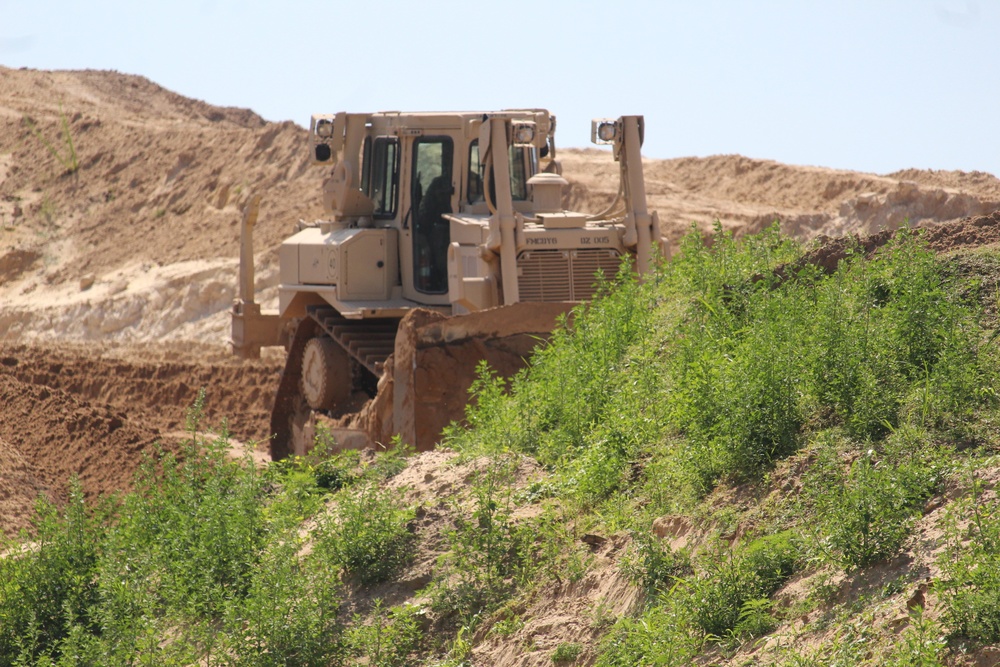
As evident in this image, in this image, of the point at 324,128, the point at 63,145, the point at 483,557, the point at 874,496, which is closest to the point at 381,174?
the point at 324,128

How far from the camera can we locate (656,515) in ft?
19.8

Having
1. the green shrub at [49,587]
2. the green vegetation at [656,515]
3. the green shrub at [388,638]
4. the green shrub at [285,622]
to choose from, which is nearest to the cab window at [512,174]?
the green vegetation at [656,515]

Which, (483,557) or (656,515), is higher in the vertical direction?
(656,515)

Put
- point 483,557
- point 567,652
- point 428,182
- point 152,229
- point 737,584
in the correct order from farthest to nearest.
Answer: point 152,229, point 428,182, point 483,557, point 567,652, point 737,584

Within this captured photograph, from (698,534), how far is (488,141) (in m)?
6.84

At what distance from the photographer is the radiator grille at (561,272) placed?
Result: 11.6m

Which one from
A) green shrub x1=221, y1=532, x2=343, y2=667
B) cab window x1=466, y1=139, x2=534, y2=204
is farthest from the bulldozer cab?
green shrub x1=221, y1=532, x2=343, y2=667

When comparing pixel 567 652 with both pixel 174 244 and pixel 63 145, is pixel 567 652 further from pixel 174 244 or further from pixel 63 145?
pixel 63 145

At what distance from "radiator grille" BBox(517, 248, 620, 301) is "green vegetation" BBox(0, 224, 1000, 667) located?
2.68 metres

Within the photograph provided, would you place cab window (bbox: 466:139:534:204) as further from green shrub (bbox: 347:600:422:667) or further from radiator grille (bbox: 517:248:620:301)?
green shrub (bbox: 347:600:422:667)

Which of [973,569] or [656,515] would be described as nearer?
[973,569]

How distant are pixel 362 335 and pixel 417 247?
3.54ft

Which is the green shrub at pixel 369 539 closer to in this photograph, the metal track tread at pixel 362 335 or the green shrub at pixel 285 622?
the green shrub at pixel 285 622

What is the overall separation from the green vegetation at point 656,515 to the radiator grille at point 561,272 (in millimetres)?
2675
